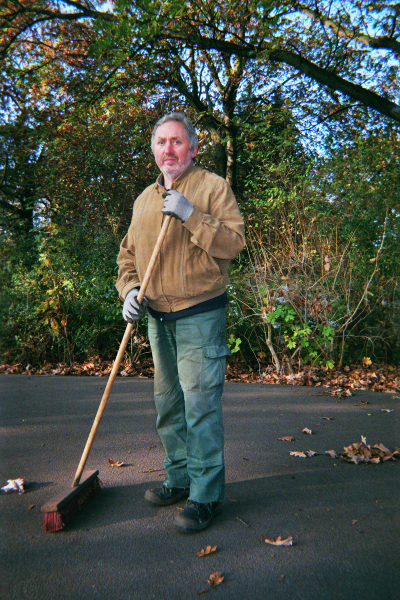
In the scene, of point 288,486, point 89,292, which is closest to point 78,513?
point 288,486

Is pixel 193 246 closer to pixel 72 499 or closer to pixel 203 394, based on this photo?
pixel 203 394

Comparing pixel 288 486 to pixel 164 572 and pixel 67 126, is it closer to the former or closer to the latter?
pixel 164 572

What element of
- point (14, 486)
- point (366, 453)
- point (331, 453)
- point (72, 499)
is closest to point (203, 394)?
point (72, 499)

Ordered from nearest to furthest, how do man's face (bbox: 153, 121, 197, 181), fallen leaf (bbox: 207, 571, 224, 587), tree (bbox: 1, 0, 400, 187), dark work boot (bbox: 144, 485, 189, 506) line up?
fallen leaf (bbox: 207, 571, 224, 587)
man's face (bbox: 153, 121, 197, 181)
dark work boot (bbox: 144, 485, 189, 506)
tree (bbox: 1, 0, 400, 187)

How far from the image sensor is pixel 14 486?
313cm

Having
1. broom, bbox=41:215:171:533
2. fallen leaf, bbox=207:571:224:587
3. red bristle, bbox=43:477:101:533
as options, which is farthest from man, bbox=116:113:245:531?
red bristle, bbox=43:477:101:533

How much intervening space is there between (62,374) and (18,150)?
690 centimetres

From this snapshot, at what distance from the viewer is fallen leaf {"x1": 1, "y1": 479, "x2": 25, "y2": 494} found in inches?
122

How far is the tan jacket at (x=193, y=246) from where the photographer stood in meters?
2.60

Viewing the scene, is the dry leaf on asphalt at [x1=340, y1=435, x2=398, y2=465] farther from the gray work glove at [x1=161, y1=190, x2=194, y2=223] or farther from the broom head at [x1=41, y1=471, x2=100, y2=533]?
the gray work glove at [x1=161, y1=190, x2=194, y2=223]

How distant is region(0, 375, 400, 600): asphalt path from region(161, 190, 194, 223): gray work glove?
5.71ft

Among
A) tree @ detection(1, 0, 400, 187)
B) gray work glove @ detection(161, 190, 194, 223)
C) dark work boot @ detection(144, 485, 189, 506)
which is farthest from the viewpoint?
tree @ detection(1, 0, 400, 187)

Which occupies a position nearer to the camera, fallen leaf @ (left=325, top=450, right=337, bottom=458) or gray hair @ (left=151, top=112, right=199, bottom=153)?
gray hair @ (left=151, top=112, right=199, bottom=153)

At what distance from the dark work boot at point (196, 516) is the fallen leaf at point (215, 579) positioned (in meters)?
0.39
